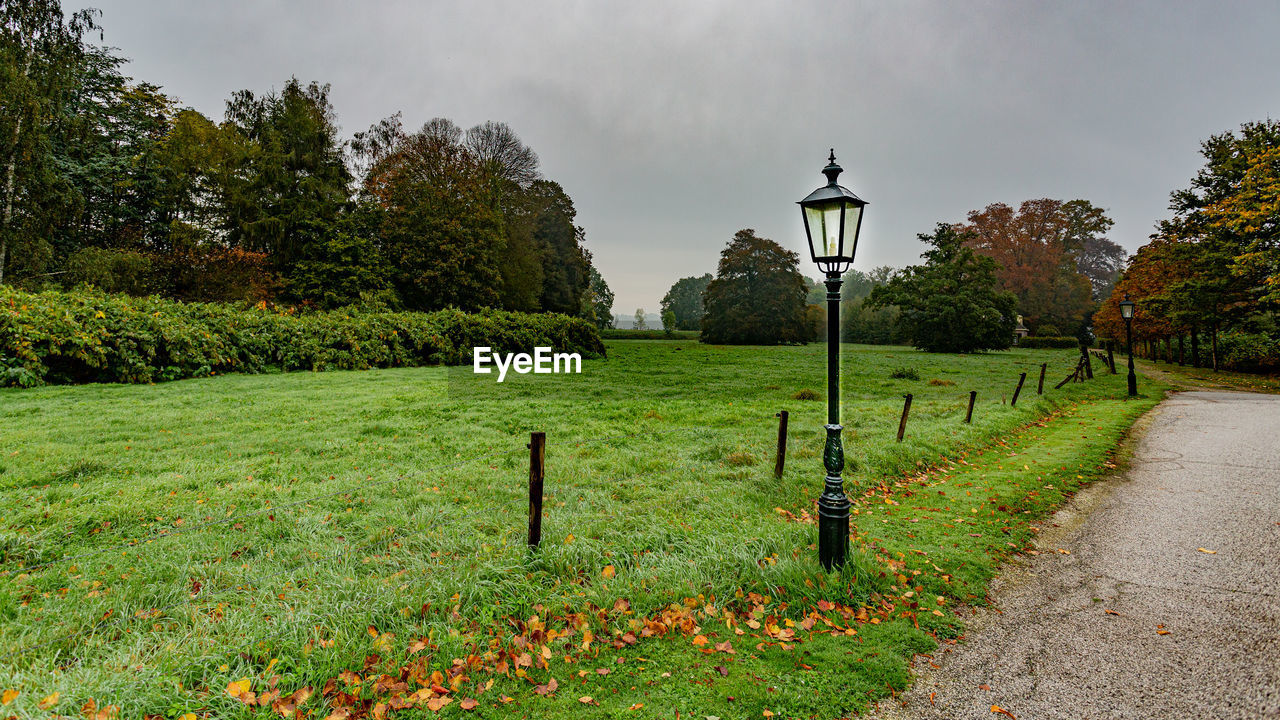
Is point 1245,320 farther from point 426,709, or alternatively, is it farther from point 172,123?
point 172,123

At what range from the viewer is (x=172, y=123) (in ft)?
87.8

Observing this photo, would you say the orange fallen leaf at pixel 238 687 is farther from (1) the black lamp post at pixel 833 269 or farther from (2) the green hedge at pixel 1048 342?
(2) the green hedge at pixel 1048 342

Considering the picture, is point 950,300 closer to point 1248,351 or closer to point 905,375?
point 1248,351

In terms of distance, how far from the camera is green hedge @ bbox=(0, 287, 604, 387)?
401 inches

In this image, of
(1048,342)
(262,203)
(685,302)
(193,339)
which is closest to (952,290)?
(1048,342)

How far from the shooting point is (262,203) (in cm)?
2580

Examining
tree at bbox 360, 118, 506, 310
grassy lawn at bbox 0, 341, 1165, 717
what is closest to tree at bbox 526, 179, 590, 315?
tree at bbox 360, 118, 506, 310

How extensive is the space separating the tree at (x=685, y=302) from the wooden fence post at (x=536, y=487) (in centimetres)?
8553

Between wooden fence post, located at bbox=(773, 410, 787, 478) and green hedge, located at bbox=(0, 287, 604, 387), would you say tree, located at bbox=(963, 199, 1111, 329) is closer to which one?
green hedge, located at bbox=(0, 287, 604, 387)

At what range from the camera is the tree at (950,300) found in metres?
32.9

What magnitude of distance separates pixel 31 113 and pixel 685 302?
3251 inches

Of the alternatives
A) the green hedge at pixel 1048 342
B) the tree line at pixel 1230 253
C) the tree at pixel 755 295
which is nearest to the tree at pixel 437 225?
the tree at pixel 755 295

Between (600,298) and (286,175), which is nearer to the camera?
(286,175)

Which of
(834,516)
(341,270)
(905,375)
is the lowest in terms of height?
(834,516)
